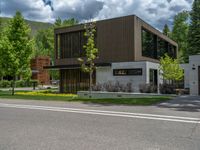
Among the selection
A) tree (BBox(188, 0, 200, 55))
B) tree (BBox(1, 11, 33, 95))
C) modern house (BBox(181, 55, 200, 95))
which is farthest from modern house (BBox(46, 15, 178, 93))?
tree (BBox(188, 0, 200, 55))

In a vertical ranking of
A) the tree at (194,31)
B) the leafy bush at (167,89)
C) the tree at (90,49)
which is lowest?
the leafy bush at (167,89)

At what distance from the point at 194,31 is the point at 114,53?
97.8 ft

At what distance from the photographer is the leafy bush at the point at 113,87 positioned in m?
22.8

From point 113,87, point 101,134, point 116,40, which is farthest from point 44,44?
point 101,134

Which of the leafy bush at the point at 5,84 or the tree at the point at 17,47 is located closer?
the tree at the point at 17,47

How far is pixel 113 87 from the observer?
23281 mm

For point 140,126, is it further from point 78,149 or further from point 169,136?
point 78,149

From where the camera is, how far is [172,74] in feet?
77.4

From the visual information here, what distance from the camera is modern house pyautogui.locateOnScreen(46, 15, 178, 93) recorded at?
77.9 feet

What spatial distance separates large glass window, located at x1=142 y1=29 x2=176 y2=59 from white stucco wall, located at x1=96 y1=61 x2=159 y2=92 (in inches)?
A: 114

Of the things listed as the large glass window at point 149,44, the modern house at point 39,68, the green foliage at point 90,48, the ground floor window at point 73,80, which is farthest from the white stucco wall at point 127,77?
the modern house at point 39,68

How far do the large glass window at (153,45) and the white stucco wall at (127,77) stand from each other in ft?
9.49

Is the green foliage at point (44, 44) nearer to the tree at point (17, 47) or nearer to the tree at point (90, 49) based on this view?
the tree at point (17, 47)

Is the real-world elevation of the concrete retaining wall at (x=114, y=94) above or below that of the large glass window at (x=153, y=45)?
below
